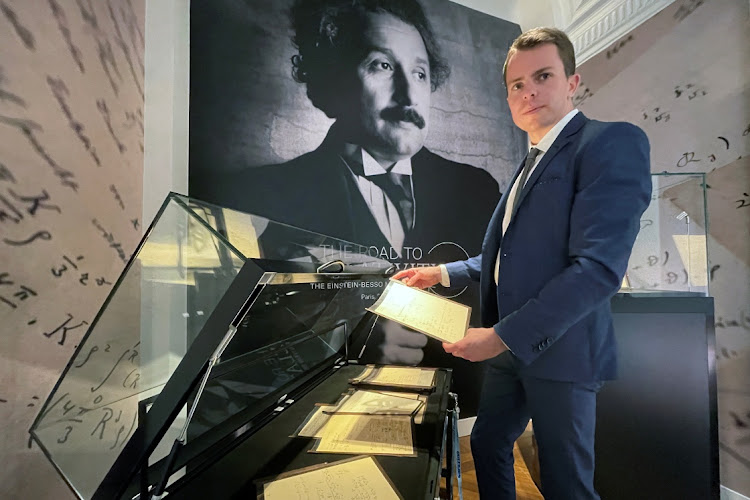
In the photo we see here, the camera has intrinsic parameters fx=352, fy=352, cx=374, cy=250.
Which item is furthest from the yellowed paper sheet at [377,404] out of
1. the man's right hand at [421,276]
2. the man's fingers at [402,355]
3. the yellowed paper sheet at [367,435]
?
the man's fingers at [402,355]

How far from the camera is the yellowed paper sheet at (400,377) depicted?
56.6 inches

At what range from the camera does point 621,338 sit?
1.76 meters

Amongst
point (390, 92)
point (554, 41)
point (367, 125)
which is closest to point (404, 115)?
point (390, 92)

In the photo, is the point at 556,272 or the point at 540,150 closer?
the point at 556,272

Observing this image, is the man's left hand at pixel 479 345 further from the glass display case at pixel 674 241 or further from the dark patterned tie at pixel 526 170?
the glass display case at pixel 674 241

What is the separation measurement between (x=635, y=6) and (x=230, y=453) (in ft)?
11.2

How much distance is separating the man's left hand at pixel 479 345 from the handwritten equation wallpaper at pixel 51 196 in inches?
52.0

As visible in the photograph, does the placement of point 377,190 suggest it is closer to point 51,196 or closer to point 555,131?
point 555,131

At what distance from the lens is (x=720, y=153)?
1.96 meters

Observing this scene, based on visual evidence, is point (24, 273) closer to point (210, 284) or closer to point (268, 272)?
point (210, 284)

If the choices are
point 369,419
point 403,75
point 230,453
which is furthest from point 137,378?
point 403,75

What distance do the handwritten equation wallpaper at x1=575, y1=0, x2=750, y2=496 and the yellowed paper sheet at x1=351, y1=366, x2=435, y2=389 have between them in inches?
58.8

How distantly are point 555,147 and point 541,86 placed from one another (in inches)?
11.8

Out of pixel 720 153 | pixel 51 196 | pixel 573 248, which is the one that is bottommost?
pixel 573 248
